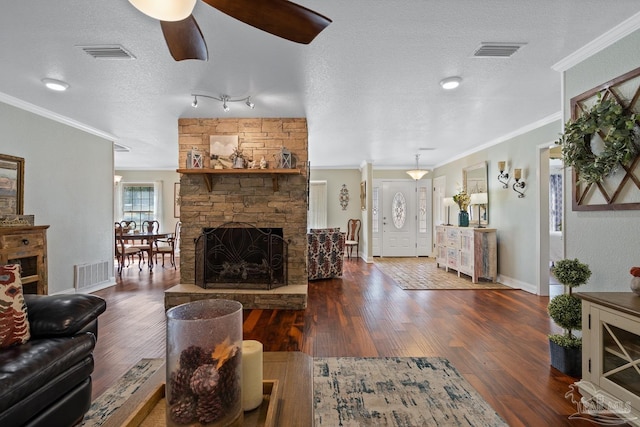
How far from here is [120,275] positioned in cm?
607

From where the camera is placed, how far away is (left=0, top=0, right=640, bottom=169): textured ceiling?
211 cm

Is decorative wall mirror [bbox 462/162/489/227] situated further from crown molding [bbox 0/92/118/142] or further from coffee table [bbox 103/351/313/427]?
crown molding [bbox 0/92/118/142]

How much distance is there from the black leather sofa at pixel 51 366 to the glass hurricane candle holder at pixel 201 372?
0.92m

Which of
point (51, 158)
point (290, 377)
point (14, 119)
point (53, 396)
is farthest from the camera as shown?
point (51, 158)

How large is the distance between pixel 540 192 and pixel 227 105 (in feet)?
14.0

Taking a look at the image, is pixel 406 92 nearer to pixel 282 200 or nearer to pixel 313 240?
pixel 282 200

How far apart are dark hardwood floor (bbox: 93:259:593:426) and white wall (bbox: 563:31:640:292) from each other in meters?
0.81

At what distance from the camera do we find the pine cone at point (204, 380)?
1011mm

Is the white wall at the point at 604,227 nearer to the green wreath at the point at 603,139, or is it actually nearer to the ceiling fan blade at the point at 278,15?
the green wreath at the point at 603,139

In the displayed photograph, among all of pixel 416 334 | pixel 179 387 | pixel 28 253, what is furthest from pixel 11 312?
pixel 416 334

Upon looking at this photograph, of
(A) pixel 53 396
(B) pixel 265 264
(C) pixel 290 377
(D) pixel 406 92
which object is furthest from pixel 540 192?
(A) pixel 53 396

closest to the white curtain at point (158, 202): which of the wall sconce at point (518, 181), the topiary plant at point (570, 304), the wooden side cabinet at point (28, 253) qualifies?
the wooden side cabinet at point (28, 253)

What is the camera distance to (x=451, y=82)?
312 cm

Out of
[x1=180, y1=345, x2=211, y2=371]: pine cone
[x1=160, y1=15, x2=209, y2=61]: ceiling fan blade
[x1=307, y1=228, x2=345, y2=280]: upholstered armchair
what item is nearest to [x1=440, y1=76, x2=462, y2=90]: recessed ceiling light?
[x1=160, y1=15, x2=209, y2=61]: ceiling fan blade
